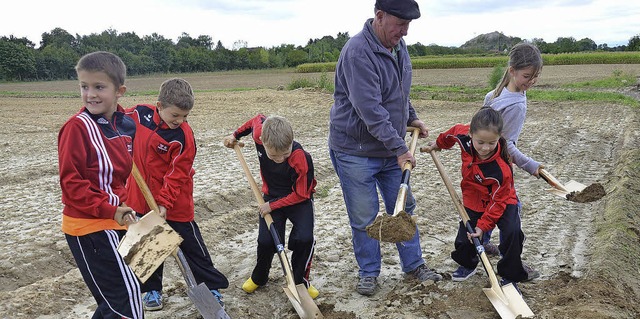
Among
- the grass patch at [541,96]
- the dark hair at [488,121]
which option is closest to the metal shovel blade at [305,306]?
the dark hair at [488,121]

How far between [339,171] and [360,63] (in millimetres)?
924

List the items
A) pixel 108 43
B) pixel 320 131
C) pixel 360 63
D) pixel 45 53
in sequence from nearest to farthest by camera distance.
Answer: pixel 360 63, pixel 320 131, pixel 45 53, pixel 108 43

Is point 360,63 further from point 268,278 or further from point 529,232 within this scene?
point 529,232

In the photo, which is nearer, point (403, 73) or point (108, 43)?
point (403, 73)

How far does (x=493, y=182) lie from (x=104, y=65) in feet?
9.05

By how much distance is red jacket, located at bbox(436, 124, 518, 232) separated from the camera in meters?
4.05

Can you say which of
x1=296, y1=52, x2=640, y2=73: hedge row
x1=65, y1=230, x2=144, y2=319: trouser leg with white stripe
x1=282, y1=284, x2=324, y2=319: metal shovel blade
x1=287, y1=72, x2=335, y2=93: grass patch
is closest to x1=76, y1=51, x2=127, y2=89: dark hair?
x1=65, y1=230, x2=144, y2=319: trouser leg with white stripe

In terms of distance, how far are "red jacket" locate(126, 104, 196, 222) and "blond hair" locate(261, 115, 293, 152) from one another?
1.84 ft

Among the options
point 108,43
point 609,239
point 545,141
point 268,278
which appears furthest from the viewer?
point 108,43

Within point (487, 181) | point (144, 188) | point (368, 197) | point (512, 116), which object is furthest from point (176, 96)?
point (512, 116)

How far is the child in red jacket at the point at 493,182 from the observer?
12.9ft

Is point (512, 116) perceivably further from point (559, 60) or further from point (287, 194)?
point (559, 60)

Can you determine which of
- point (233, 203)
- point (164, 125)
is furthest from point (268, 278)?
point (233, 203)

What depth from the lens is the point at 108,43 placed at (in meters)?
80.4
